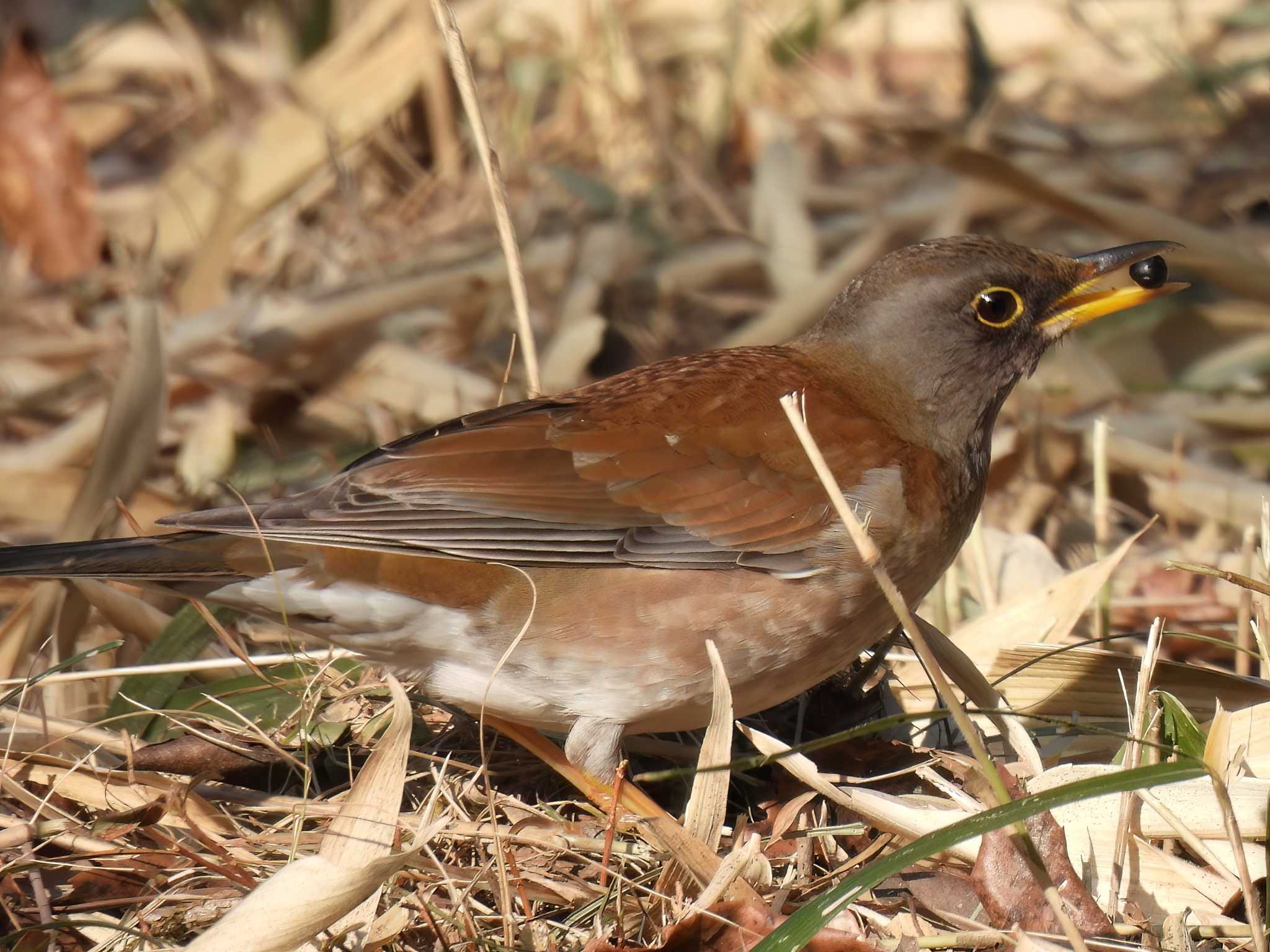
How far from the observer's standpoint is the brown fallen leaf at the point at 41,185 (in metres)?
6.58

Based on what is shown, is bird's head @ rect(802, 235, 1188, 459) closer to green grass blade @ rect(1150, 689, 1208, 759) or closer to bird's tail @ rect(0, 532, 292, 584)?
green grass blade @ rect(1150, 689, 1208, 759)

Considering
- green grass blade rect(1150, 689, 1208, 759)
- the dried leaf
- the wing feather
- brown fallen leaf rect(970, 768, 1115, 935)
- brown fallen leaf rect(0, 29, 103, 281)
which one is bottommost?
brown fallen leaf rect(970, 768, 1115, 935)

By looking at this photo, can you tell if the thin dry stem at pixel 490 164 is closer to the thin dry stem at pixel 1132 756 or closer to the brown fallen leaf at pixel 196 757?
the brown fallen leaf at pixel 196 757

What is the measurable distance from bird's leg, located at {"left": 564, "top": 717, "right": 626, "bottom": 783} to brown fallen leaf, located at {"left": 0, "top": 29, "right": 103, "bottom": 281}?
432 centimetres

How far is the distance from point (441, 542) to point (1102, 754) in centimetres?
149

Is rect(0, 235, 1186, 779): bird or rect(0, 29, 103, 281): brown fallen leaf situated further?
rect(0, 29, 103, 281): brown fallen leaf

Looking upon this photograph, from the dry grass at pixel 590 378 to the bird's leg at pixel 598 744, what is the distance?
5 cm

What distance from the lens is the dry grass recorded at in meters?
2.86

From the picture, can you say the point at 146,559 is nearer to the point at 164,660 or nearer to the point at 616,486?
the point at 164,660

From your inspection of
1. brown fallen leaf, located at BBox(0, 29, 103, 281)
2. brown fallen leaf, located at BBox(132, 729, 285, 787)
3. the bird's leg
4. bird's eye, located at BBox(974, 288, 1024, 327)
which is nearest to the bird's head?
bird's eye, located at BBox(974, 288, 1024, 327)

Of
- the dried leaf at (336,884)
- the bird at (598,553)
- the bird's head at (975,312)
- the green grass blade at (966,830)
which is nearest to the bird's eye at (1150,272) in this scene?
the bird's head at (975,312)

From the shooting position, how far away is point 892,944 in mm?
2785

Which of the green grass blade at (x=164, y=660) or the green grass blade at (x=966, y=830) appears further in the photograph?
the green grass blade at (x=164, y=660)

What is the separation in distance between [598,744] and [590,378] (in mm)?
2860
